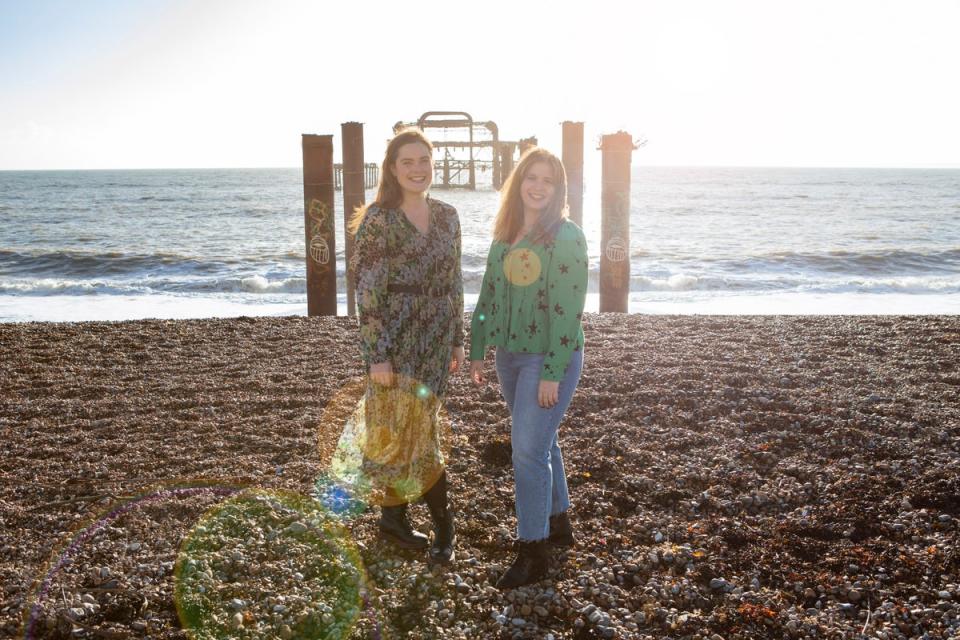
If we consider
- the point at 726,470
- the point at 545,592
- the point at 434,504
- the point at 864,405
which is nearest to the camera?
the point at 545,592

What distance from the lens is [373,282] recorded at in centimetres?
292

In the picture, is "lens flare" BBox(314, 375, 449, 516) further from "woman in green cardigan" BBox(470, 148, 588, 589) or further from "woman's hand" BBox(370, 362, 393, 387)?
"woman in green cardigan" BBox(470, 148, 588, 589)

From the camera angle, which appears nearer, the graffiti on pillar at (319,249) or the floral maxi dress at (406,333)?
the floral maxi dress at (406,333)

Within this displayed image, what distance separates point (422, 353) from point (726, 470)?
1.97 m

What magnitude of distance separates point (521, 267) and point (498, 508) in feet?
4.61

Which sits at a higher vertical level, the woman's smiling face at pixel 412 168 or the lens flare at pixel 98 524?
the woman's smiling face at pixel 412 168

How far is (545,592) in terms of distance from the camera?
2920 millimetres

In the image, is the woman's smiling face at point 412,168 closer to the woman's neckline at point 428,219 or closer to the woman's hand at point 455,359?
the woman's neckline at point 428,219

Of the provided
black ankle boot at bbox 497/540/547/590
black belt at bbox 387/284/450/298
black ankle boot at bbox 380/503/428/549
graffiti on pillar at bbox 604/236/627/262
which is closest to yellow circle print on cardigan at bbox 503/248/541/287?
black belt at bbox 387/284/450/298

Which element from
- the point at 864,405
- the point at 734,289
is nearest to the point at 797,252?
the point at 734,289

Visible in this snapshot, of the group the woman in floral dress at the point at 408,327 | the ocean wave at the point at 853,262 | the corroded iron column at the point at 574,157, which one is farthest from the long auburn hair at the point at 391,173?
the ocean wave at the point at 853,262

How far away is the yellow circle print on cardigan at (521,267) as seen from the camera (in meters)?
2.85

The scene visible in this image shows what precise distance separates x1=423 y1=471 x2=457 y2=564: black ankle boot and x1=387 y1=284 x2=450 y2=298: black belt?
2.60 ft

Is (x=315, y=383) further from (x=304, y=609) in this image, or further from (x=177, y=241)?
(x=177, y=241)
